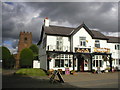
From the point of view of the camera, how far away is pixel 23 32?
63.6m

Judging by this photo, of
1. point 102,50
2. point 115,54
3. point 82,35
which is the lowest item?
point 115,54

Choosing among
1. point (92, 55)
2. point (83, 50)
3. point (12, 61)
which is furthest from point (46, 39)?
point (12, 61)

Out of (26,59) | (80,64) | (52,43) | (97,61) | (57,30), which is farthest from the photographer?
(26,59)

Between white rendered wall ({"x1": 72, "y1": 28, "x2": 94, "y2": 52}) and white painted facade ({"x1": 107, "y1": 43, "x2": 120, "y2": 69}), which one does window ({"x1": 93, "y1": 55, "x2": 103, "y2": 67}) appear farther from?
white painted facade ({"x1": 107, "y1": 43, "x2": 120, "y2": 69})

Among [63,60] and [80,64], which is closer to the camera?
[63,60]

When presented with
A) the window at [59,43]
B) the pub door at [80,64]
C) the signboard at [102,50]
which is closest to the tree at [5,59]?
the window at [59,43]

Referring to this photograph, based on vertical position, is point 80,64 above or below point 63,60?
below

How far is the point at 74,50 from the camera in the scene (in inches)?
930

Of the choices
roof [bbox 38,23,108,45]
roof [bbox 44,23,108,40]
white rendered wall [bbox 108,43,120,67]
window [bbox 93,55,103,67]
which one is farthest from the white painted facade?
window [bbox 93,55,103,67]

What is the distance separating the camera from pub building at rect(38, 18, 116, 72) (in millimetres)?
22656

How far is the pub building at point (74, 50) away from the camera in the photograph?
22.7 meters

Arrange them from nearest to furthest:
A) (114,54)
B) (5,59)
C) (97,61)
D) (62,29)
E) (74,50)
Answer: (74,50)
(97,61)
(62,29)
(114,54)
(5,59)

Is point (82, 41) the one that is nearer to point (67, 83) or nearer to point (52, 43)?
point (52, 43)

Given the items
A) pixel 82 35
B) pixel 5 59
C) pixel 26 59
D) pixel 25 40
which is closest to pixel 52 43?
pixel 82 35
